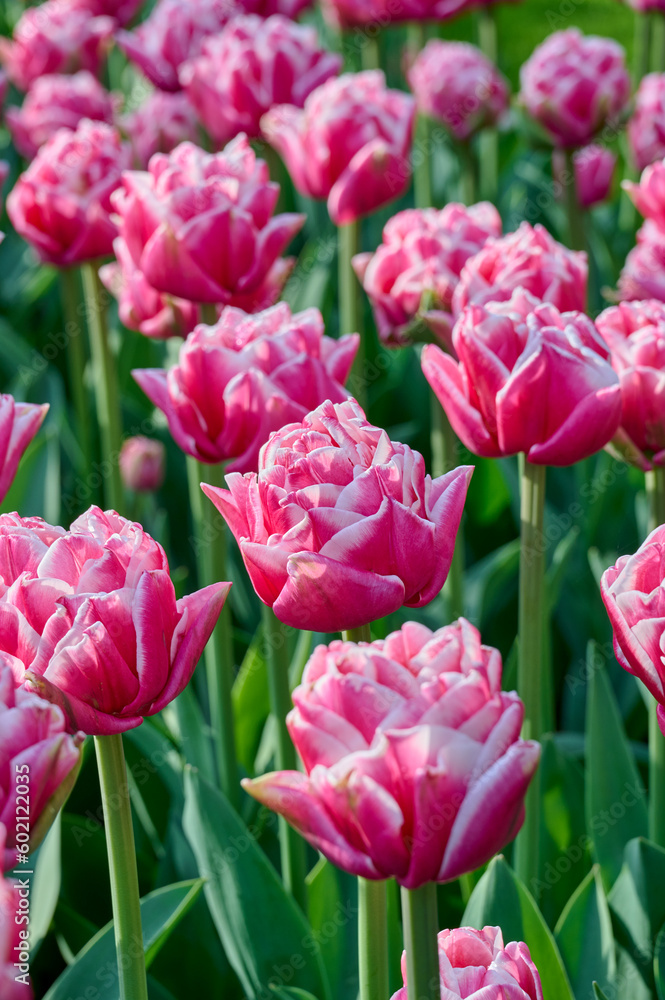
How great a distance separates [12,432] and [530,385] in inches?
19.3

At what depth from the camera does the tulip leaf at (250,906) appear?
1282 millimetres

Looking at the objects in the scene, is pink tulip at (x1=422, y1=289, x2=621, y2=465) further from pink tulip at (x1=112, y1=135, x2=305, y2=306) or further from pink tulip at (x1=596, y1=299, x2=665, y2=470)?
pink tulip at (x1=112, y1=135, x2=305, y2=306)

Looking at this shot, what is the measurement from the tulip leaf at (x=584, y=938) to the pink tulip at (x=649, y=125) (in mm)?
1776

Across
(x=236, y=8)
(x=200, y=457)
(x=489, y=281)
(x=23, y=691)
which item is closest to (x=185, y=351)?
(x=200, y=457)

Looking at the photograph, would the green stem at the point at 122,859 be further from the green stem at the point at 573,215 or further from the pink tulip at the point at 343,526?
the green stem at the point at 573,215

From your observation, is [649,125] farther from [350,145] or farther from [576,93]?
[350,145]

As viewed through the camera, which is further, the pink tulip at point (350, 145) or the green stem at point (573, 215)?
the green stem at point (573, 215)

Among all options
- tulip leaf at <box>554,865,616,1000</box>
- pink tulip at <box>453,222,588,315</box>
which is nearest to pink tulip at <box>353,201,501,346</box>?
pink tulip at <box>453,222,588,315</box>

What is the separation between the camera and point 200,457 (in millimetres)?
1316

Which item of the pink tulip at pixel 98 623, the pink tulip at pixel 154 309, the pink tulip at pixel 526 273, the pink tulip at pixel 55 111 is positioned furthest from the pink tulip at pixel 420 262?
the pink tulip at pixel 55 111

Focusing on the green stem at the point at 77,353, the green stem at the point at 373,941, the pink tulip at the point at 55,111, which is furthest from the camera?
the pink tulip at the point at 55,111

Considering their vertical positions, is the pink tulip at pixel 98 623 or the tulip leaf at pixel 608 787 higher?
the pink tulip at pixel 98 623

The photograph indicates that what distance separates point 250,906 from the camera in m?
1.29

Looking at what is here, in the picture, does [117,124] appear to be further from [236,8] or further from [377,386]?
[377,386]
